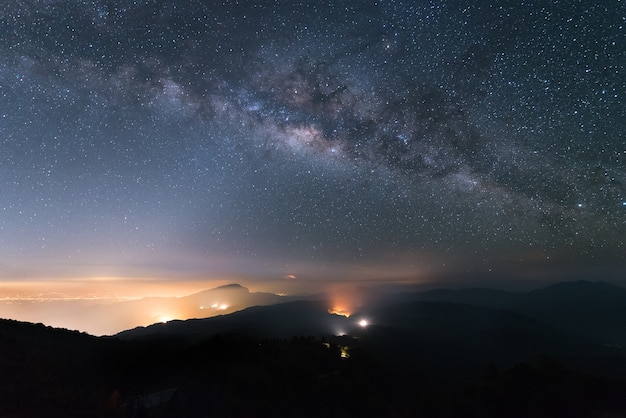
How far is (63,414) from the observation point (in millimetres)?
23797

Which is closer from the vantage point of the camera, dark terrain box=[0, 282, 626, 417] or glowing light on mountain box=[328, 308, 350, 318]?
dark terrain box=[0, 282, 626, 417]

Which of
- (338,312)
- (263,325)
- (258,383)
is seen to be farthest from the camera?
(338,312)

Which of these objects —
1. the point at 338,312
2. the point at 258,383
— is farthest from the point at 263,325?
the point at 258,383

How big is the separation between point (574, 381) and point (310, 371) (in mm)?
54647

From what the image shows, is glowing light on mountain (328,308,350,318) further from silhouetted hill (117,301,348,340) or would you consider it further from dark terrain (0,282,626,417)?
dark terrain (0,282,626,417)

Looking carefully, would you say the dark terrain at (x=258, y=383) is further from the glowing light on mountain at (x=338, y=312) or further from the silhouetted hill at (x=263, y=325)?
the glowing light on mountain at (x=338, y=312)

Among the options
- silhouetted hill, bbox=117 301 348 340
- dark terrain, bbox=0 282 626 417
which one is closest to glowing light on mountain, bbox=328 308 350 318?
silhouetted hill, bbox=117 301 348 340

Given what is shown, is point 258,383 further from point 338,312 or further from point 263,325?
point 338,312

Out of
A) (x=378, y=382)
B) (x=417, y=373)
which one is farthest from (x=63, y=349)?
(x=417, y=373)

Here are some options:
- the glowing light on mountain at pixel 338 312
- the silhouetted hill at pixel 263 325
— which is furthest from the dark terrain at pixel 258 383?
the glowing light on mountain at pixel 338 312

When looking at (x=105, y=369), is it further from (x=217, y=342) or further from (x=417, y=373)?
(x=417, y=373)

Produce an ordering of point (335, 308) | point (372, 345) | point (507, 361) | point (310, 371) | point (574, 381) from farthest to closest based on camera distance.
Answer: point (335, 308), point (507, 361), point (372, 345), point (574, 381), point (310, 371)

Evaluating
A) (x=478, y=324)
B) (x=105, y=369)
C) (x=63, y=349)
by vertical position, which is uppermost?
(x=63, y=349)

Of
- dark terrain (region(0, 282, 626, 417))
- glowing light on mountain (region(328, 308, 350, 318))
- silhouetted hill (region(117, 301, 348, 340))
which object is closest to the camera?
dark terrain (region(0, 282, 626, 417))
